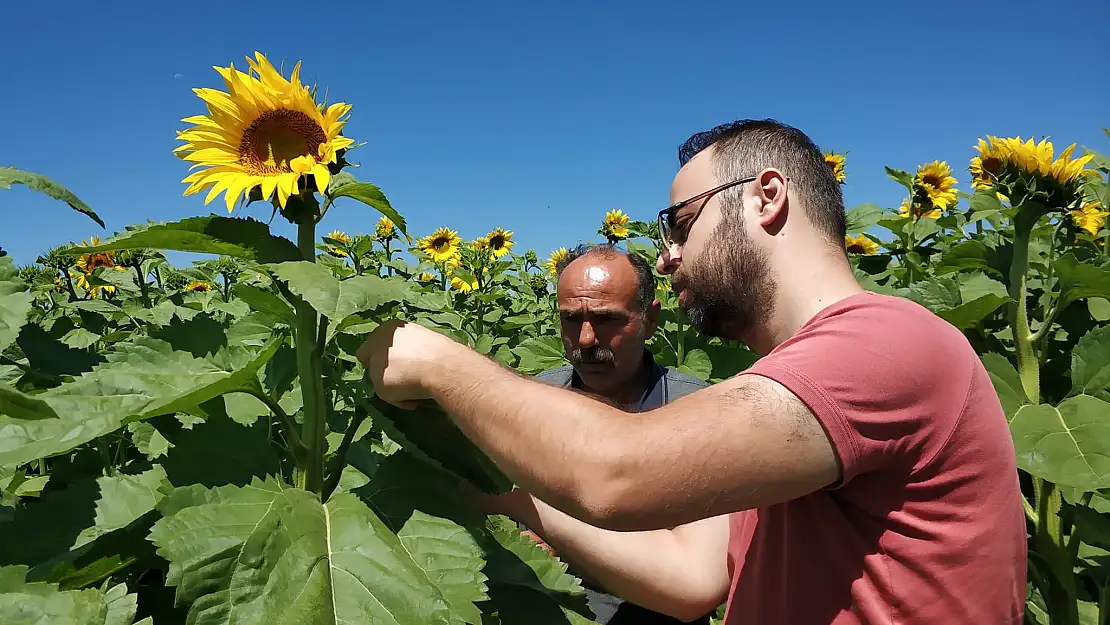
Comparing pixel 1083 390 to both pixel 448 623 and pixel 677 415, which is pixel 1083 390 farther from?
pixel 448 623

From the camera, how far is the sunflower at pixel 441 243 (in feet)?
32.5

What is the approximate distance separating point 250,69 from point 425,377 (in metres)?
0.72

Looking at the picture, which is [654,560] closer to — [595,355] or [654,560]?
[654,560]

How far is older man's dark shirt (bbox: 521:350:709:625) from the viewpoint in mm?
3260

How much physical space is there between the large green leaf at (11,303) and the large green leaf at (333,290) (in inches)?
19.0

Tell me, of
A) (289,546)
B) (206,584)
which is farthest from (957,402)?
(206,584)

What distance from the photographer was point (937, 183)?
6.17 meters

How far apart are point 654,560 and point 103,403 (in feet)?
5.93

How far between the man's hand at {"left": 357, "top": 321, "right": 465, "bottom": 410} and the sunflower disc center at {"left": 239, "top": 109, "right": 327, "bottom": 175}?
394 mm

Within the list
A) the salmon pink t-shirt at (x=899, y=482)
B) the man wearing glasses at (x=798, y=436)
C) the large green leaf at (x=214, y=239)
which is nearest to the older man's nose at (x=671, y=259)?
the man wearing glasses at (x=798, y=436)

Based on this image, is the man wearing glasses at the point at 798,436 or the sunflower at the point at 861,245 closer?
the man wearing glasses at the point at 798,436

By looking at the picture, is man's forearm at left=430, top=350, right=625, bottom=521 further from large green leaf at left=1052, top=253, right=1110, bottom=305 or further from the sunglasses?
large green leaf at left=1052, top=253, right=1110, bottom=305

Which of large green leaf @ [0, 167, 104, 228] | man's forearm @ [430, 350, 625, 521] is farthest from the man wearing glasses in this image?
large green leaf @ [0, 167, 104, 228]

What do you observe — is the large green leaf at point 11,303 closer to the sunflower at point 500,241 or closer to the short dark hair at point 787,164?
the short dark hair at point 787,164
